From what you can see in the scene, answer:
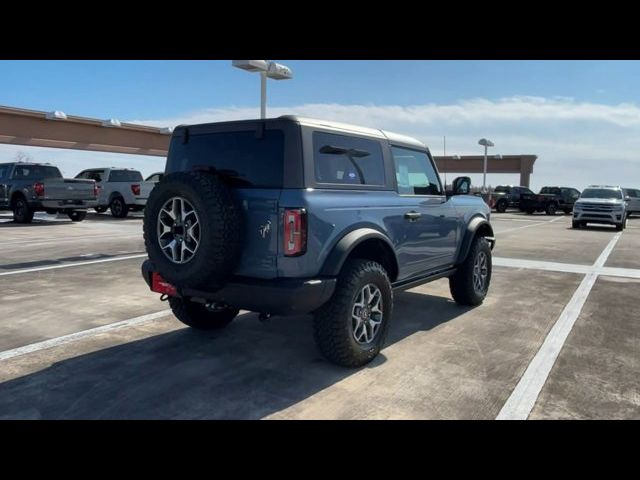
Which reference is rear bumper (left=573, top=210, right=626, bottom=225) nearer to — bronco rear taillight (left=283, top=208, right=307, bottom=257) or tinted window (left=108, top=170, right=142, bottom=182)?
tinted window (left=108, top=170, right=142, bottom=182)

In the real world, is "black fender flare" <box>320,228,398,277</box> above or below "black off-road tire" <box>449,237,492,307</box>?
above

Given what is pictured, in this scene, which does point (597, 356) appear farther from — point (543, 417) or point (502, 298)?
point (502, 298)

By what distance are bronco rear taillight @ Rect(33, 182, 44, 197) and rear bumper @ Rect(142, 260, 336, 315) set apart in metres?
15.1

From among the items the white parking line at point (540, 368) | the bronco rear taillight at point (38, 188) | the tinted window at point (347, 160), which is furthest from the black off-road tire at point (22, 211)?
the white parking line at point (540, 368)

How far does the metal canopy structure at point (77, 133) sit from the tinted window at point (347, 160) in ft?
110

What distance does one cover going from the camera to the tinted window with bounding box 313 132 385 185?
13.0 ft

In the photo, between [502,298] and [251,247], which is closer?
[251,247]

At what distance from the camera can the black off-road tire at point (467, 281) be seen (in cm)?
604

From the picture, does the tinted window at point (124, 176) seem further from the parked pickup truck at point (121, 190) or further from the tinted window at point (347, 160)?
the tinted window at point (347, 160)

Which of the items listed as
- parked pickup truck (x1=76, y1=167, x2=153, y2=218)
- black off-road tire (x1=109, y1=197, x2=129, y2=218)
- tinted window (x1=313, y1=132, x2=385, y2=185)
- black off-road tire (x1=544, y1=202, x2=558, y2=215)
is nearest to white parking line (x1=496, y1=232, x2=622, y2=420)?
tinted window (x1=313, y1=132, x2=385, y2=185)

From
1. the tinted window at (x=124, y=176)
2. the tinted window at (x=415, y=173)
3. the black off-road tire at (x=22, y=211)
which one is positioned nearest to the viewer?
the tinted window at (x=415, y=173)
